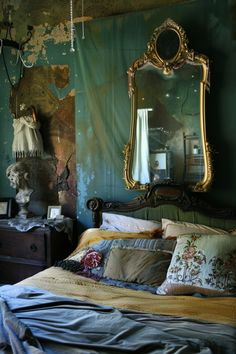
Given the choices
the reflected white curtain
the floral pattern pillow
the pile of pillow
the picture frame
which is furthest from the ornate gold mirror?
the picture frame

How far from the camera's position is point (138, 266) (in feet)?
7.50

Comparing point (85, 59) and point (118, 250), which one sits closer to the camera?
point (118, 250)

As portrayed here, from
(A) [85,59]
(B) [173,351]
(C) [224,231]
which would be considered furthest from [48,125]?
(B) [173,351]

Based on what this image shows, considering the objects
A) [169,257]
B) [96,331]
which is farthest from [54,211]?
[96,331]

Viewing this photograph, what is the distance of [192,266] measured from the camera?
6.88 feet

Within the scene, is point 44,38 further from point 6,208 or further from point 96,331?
point 96,331

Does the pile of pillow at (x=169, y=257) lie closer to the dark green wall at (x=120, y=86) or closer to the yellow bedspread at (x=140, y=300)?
the yellow bedspread at (x=140, y=300)

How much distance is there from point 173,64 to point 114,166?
939 mm

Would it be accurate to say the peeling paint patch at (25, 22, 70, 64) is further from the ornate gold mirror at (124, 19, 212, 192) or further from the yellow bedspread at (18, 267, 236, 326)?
the yellow bedspread at (18, 267, 236, 326)

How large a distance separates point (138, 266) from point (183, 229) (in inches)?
18.9

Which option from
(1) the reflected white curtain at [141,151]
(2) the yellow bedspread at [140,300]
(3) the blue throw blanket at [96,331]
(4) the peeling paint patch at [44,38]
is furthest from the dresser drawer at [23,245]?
(4) the peeling paint patch at [44,38]

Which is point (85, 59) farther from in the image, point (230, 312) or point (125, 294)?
point (230, 312)

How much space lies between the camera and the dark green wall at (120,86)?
105 inches

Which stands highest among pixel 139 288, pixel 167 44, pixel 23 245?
pixel 167 44
